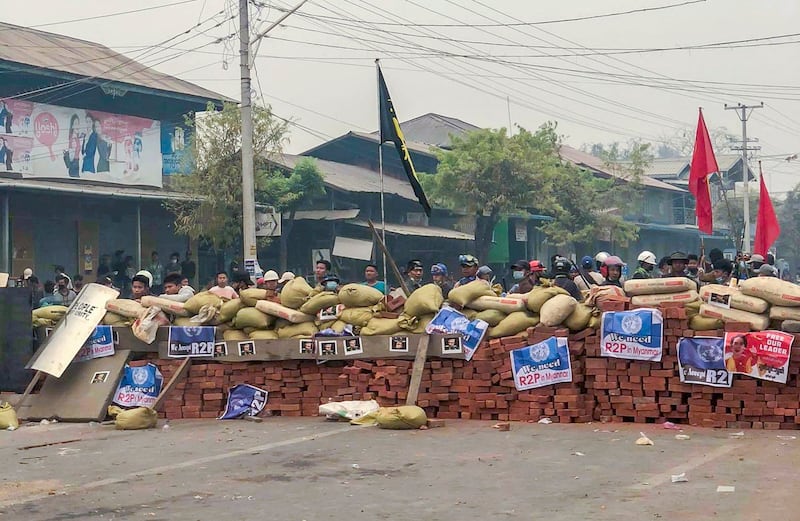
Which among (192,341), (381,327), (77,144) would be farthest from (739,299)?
(77,144)

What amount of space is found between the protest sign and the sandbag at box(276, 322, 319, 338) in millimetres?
1906

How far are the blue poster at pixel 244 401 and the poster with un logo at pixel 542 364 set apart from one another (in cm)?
279

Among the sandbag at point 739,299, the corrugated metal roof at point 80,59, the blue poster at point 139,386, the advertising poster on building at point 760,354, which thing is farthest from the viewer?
the corrugated metal roof at point 80,59

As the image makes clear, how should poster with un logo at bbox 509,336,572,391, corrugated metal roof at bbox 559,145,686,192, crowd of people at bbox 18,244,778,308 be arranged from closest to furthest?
poster with un logo at bbox 509,336,572,391, crowd of people at bbox 18,244,778,308, corrugated metal roof at bbox 559,145,686,192

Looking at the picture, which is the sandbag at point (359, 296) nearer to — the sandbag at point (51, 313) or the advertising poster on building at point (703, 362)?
the advertising poster on building at point (703, 362)

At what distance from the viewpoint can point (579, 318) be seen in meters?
10.8

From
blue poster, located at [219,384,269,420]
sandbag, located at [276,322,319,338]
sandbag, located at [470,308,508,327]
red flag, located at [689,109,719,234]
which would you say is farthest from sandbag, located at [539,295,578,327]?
red flag, located at [689,109,719,234]

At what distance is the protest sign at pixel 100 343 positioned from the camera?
12336mm

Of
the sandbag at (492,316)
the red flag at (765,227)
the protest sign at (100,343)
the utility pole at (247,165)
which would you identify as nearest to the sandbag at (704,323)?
the sandbag at (492,316)

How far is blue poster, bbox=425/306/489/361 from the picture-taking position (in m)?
11.1

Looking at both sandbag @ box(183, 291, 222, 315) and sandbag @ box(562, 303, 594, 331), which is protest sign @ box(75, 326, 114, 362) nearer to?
sandbag @ box(183, 291, 222, 315)

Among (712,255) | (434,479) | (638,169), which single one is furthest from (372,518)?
(638,169)

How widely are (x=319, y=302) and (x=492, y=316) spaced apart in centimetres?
191

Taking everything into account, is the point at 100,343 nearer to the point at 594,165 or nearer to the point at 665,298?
the point at 665,298
